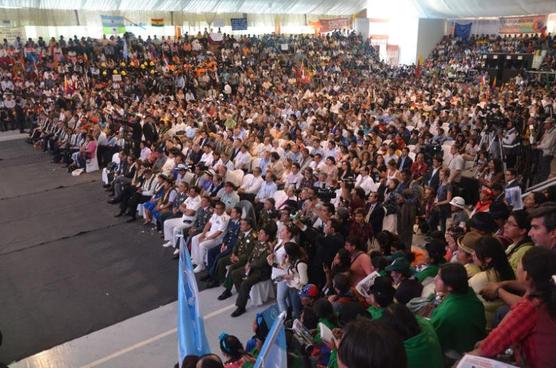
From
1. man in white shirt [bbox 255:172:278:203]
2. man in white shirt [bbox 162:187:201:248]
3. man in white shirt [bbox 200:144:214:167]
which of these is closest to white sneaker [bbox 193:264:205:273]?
man in white shirt [bbox 162:187:201:248]

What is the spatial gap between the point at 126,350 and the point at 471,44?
2736 centimetres

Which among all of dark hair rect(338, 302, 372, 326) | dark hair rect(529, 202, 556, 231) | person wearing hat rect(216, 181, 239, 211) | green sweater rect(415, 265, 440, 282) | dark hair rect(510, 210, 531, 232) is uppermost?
dark hair rect(529, 202, 556, 231)

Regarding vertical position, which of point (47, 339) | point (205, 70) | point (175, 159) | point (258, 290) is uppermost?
point (205, 70)

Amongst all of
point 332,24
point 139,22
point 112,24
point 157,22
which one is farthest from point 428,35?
point 112,24

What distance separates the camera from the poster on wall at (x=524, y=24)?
2353 cm

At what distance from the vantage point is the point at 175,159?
28.5 ft

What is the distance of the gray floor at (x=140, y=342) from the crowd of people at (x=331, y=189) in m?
0.26

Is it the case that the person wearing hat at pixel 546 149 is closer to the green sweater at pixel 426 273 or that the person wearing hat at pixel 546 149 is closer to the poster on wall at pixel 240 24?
the green sweater at pixel 426 273

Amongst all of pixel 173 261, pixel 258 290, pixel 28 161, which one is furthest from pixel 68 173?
pixel 258 290

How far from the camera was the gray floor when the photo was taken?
4.30m

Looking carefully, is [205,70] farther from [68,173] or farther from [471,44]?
[471,44]

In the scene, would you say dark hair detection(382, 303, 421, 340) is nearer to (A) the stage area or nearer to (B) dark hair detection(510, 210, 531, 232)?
(B) dark hair detection(510, 210, 531, 232)

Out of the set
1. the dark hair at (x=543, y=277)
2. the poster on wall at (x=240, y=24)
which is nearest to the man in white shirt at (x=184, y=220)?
the dark hair at (x=543, y=277)

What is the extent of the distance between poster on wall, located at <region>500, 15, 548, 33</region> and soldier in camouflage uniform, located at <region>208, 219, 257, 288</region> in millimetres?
24368
